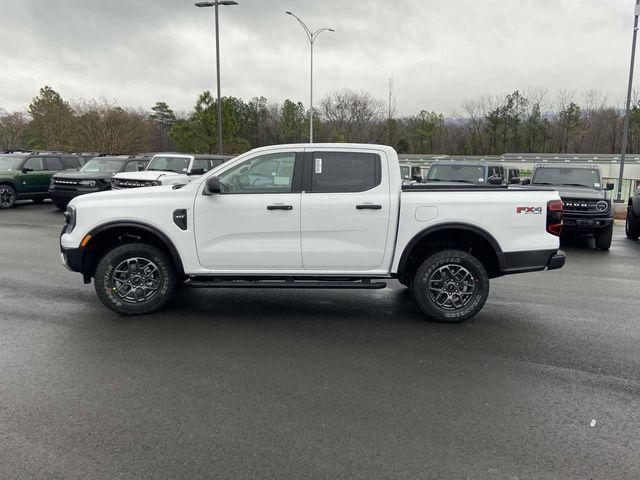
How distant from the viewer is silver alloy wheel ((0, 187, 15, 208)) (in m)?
17.0

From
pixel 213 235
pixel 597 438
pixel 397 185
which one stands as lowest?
pixel 597 438

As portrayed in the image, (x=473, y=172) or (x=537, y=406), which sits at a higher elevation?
(x=473, y=172)

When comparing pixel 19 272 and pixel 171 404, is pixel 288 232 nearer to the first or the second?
pixel 171 404

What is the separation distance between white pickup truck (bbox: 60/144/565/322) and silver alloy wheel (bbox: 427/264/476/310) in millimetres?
11

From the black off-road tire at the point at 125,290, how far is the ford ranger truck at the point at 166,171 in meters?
8.80

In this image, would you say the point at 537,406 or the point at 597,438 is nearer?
the point at 597,438

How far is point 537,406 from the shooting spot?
3.72m

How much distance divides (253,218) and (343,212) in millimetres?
970

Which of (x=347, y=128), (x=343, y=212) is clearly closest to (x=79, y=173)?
(x=343, y=212)

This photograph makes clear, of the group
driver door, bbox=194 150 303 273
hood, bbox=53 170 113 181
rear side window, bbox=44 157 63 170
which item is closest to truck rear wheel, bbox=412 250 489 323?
driver door, bbox=194 150 303 273

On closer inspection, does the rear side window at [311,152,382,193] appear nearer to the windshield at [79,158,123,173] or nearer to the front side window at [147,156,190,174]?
the front side window at [147,156,190,174]

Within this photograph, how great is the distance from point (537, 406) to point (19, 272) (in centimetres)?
752

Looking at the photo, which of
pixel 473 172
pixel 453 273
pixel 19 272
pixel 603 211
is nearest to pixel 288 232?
pixel 453 273

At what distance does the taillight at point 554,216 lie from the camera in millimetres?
5563
